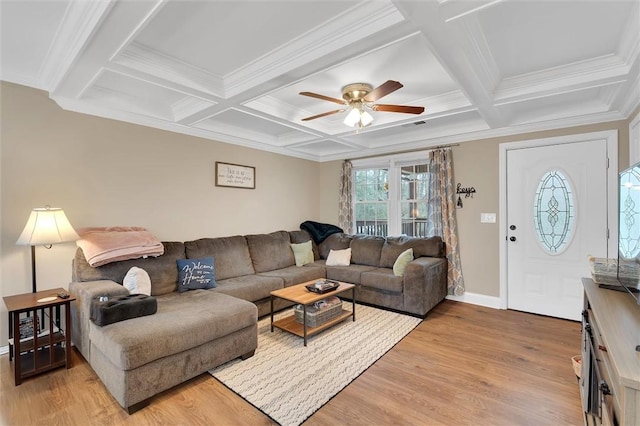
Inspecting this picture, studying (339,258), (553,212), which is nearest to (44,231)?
(339,258)

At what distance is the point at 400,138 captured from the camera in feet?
15.4

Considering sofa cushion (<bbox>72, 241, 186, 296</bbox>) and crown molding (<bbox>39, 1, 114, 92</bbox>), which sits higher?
crown molding (<bbox>39, 1, 114, 92</bbox>)

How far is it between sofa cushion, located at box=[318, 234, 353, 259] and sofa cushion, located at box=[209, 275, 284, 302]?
148 centimetres

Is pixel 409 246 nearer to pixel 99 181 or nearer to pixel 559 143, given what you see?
pixel 559 143

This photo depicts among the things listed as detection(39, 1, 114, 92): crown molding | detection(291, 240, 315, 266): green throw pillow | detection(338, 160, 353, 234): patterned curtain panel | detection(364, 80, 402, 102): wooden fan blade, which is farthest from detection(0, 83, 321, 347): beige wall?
detection(364, 80, 402, 102): wooden fan blade

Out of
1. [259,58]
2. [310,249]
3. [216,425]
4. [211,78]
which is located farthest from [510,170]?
[216,425]

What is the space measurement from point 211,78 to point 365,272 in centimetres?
293

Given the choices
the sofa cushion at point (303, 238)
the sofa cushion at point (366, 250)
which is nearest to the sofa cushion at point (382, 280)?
the sofa cushion at point (366, 250)

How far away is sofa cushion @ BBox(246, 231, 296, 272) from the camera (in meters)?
4.20

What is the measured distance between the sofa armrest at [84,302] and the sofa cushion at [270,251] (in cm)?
187

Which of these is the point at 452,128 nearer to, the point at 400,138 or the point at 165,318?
the point at 400,138

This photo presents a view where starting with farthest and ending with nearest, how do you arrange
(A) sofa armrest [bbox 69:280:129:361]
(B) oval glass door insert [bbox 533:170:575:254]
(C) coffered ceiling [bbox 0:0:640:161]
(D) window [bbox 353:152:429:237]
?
1. (D) window [bbox 353:152:429:237]
2. (B) oval glass door insert [bbox 533:170:575:254]
3. (A) sofa armrest [bbox 69:280:129:361]
4. (C) coffered ceiling [bbox 0:0:640:161]

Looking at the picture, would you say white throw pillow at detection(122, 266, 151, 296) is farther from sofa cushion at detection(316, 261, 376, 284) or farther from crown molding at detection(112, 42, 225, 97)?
sofa cushion at detection(316, 261, 376, 284)

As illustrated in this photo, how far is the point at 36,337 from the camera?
2273 millimetres
